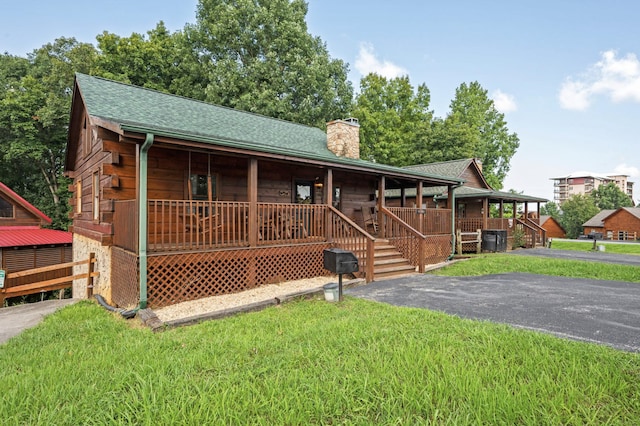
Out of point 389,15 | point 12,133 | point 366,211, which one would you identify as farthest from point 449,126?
point 12,133

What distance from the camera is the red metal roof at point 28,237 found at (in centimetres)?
1416

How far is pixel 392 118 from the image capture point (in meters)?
29.7

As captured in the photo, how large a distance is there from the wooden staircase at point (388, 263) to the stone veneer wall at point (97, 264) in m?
6.87

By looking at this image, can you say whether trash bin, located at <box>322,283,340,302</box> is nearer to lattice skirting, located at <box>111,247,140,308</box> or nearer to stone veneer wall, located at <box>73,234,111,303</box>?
lattice skirting, located at <box>111,247,140,308</box>

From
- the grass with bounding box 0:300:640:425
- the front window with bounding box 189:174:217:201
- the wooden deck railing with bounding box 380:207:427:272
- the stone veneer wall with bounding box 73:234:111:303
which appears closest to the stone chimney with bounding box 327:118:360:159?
the wooden deck railing with bounding box 380:207:427:272

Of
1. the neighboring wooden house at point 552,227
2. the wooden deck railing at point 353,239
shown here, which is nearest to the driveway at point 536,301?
the wooden deck railing at point 353,239

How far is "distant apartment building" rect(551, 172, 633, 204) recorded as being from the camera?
128 m

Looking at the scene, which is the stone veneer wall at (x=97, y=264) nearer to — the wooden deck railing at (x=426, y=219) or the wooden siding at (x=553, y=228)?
the wooden deck railing at (x=426, y=219)

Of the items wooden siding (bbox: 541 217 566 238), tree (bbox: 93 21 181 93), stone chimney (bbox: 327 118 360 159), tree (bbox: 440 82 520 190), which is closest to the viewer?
stone chimney (bbox: 327 118 360 159)

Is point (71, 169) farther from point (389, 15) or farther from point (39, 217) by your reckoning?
point (389, 15)

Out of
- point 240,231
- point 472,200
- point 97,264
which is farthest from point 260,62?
point 240,231

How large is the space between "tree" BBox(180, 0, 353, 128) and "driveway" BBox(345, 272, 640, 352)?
60.6 feet

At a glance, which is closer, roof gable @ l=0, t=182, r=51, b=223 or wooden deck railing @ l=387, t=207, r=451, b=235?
wooden deck railing @ l=387, t=207, r=451, b=235

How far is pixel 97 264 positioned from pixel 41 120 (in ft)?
54.7
